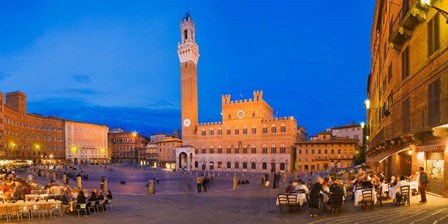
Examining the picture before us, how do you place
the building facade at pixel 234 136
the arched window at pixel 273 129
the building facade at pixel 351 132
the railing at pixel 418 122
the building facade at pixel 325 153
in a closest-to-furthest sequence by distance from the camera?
1. the railing at pixel 418 122
2. the building facade at pixel 325 153
3. the building facade at pixel 234 136
4. the arched window at pixel 273 129
5. the building facade at pixel 351 132

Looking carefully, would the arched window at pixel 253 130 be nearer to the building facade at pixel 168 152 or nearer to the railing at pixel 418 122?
the building facade at pixel 168 152

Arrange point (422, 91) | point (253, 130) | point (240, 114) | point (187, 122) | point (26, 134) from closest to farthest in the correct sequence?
point (422, 91)
point (253, 130)
point (240, 114)
point (187, 122)
point (26, 134)

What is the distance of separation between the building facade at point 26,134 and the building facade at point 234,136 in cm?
4267

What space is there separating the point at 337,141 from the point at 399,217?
193ft

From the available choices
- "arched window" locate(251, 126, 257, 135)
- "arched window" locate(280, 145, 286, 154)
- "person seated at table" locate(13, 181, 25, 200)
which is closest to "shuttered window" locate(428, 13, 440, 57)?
"person seated at table" locate(13, 181, 25, 200)

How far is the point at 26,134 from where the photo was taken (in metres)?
89.1

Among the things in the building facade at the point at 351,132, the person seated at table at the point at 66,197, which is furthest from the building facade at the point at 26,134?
the building facade at the point at 351,132

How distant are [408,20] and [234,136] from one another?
6660 centimetres

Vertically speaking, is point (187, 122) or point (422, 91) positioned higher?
point (187, 122)

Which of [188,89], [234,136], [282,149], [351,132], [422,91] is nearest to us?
[422,91]

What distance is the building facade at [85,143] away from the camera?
105 metres

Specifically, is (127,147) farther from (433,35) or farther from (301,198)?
(433,35)

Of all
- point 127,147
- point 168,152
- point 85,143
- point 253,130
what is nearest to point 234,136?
point 253,130

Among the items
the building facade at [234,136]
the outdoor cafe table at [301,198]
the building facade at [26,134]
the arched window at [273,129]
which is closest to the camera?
the outdoor cafe table at [301,198]
